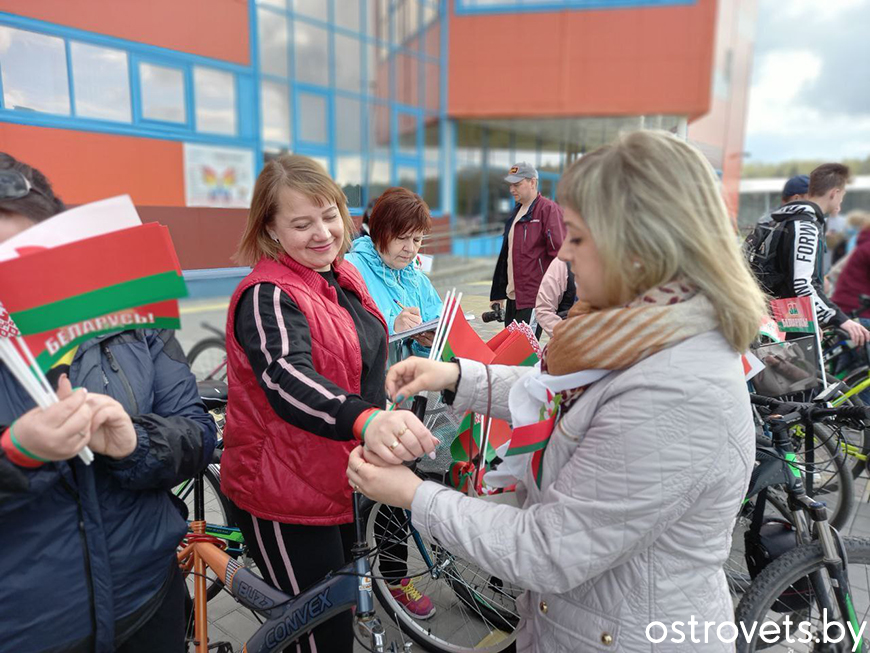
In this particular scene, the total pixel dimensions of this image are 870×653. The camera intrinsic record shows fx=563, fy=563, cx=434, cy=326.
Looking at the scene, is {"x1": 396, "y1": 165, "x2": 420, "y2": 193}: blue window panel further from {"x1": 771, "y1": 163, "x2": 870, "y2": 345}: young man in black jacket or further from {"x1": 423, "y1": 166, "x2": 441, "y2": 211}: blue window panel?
{"x1": 771, "y1": 163, "x2": 870, "y2": 345}: young man in black jacket

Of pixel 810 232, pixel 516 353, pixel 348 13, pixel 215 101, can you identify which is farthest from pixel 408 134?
pixel 516 353

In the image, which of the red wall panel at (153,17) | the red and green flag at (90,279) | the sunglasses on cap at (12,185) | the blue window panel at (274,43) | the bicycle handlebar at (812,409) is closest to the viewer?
the red and green flag at (90,279)

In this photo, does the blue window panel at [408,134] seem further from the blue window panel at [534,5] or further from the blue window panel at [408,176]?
the blue window panel at [534,5]

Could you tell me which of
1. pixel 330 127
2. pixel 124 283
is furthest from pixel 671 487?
pixel 330 127

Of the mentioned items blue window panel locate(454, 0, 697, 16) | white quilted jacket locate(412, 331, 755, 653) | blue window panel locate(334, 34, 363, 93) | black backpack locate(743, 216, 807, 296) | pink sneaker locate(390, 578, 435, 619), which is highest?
blue window panel locate(454, 0, 697, 16)

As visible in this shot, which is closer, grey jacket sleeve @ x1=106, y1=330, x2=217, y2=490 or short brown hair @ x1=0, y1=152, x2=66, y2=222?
short brown hair @ x1=0, y1=152, x2=66, y2=222

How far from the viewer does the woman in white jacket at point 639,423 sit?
1.01 meters

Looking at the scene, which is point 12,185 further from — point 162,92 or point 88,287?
point 162,92

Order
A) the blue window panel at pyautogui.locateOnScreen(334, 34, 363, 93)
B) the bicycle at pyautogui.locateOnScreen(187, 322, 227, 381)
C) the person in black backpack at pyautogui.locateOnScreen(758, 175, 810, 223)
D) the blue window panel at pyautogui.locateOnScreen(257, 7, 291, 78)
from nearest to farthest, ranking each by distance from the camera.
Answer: the person in black backpack at pyautogui.locateOnScreen(758, 175, 810, 223), the blue window panel at pyautogui.locateOnScreen(257, 7, 291, 78), the bicycle at pyautogui.locateOnScreen(187, 322, 227, 381), the blue window panel at pyautogui.locateOnScreen(334, 34, 363, 93)

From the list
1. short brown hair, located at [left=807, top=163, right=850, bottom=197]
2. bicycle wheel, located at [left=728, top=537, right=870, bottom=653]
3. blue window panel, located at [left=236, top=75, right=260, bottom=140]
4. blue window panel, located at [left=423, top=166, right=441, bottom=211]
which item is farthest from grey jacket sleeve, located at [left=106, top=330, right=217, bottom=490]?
blue window panel, located at [left=423, top=166, right=441, bottom=211]

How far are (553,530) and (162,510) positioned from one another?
3.28ft

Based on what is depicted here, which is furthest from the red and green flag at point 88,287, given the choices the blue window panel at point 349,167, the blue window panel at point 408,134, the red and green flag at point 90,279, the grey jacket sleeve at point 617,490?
the blue window panel at point 408,134

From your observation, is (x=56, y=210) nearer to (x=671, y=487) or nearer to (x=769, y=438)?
(x=671, y=487)

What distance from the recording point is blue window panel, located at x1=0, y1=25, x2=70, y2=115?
7.32 feet
